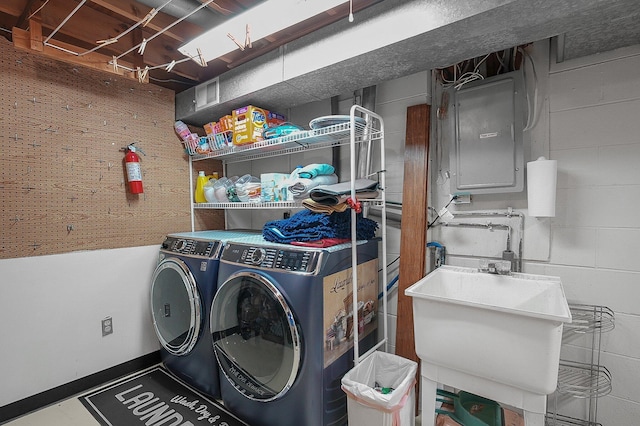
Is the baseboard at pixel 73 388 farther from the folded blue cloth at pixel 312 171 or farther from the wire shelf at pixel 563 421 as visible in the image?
the wire shelf at pixel 563 421

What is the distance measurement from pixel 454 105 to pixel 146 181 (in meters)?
2.42

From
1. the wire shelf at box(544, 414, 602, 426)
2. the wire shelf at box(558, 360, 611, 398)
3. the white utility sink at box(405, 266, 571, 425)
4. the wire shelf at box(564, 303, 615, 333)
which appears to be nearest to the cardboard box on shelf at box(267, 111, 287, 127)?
the white utility sink at box(405, 266, 571, 425)

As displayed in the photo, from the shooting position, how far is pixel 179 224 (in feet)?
8.87

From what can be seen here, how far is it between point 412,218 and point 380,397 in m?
1.04

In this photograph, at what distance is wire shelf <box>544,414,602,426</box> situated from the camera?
61.7 inches

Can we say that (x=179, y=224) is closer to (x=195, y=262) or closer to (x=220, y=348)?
(x=195, y=262)

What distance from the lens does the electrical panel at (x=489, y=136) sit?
5.45ft

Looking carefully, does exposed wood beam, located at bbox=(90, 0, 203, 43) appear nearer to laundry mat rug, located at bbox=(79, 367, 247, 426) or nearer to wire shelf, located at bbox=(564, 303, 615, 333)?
laundry mat rug, located at bbox=(79, 367, 247, 426)

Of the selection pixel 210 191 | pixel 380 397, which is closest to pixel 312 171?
pixel 210 191

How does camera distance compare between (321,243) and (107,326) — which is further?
(107,326)

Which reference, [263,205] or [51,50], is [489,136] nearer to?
[263,205]

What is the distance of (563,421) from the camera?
64.4 inches

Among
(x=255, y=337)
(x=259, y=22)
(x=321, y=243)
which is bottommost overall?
(x=255, y=337)

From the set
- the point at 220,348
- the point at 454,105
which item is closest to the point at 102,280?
the point at 220,348
